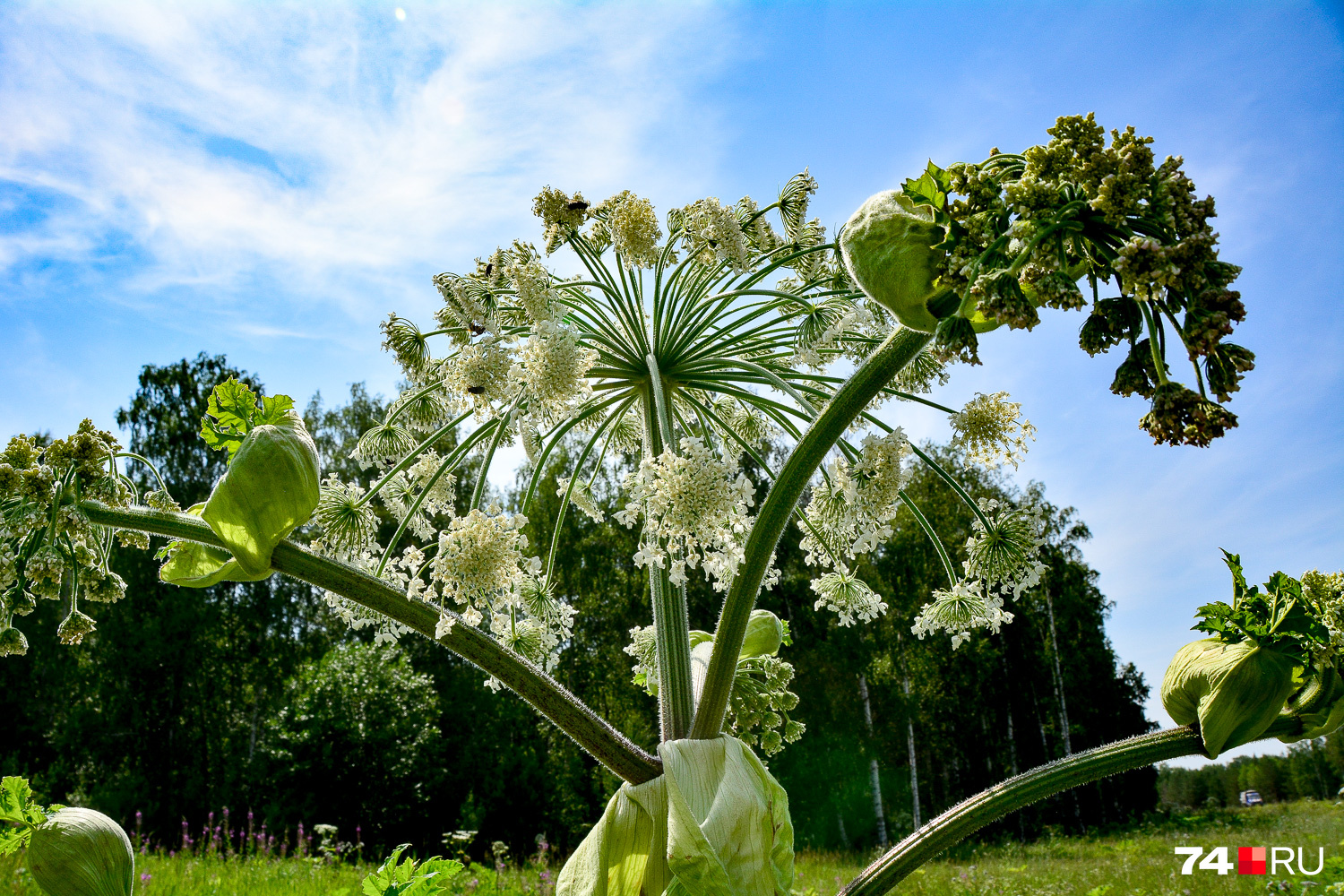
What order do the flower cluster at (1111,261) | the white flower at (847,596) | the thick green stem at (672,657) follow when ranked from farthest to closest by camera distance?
the white flower at (847,596)
the thick green stem at (672,657)
the flower cluster at (1111,261)

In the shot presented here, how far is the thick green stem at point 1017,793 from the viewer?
155 centimetres

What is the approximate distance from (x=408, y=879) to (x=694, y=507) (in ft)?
4.06

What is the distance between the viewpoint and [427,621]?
1559 millimetres

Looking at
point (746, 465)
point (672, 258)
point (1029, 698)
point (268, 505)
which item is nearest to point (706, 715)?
point (268, 505)

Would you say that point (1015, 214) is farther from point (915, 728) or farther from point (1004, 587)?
point (915, 728)

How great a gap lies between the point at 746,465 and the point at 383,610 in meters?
20.5

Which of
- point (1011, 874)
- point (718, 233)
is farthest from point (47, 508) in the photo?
point (1011, 874)

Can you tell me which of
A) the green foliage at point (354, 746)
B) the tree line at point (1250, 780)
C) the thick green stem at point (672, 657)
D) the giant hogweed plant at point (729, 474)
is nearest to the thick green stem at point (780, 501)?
the giant hogweed plant at point (729, 474)

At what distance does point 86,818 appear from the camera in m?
1.79

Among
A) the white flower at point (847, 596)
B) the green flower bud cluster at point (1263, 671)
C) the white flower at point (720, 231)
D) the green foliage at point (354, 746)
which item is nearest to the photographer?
the green flower bud cluster at point (1263, 671)

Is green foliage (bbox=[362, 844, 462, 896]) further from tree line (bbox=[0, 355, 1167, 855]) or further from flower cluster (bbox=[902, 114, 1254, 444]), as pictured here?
tree line (bbox=[0, 355, 1167, 855])

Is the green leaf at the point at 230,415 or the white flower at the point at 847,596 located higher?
the green leaf at the point at 230,415

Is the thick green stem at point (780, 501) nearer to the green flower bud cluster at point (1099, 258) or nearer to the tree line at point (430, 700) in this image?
the green flower bud cluster at point (1099, 258)

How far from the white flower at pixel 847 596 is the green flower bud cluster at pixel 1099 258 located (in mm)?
1883
